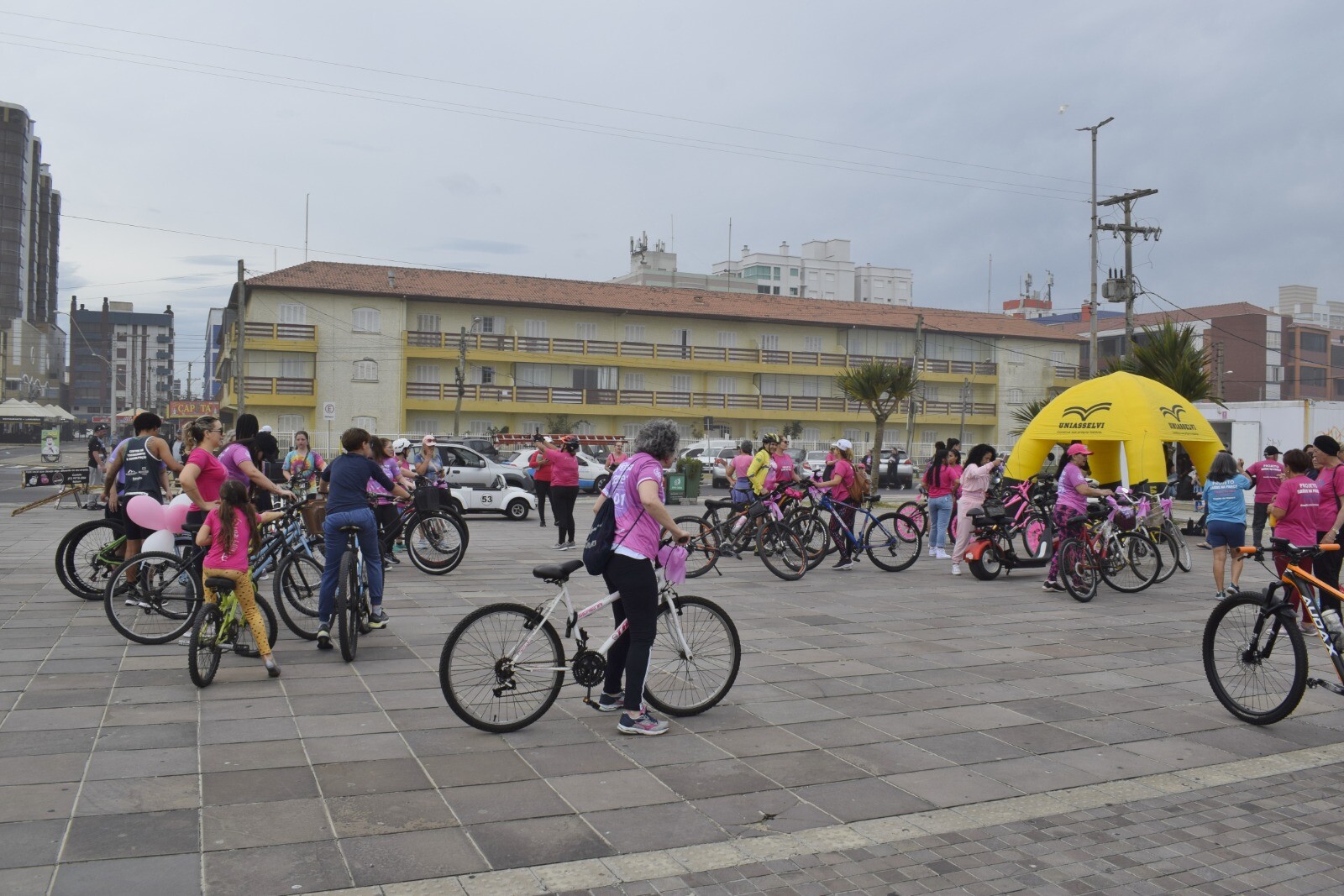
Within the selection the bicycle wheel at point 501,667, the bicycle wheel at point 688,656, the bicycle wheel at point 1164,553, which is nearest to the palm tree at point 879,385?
the bicycle wheel at point 1164,553

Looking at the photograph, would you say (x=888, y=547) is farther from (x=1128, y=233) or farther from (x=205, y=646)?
(x=1128, y=233)

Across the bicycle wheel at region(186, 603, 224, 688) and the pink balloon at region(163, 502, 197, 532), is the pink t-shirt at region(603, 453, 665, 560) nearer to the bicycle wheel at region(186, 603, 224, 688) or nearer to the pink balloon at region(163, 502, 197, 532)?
the bicycle wheel at region(186, 603, 224, 688)

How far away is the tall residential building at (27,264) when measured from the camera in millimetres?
101250

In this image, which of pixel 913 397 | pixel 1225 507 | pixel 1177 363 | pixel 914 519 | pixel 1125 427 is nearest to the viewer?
pixel 1225 507

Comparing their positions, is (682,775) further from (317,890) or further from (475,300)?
(475,300)

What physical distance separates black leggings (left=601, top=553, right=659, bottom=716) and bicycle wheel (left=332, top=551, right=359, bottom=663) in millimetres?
2535

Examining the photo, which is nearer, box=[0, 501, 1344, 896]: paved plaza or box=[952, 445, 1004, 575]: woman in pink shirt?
box=[0, 501, 1344, 896]: paved plaza

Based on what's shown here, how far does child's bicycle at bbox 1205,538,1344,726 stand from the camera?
6551mm

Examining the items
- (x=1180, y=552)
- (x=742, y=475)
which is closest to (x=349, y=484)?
(x=742, y=475)

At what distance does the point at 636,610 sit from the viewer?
610 centimetres

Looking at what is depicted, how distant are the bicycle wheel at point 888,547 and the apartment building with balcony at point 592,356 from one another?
35861mm

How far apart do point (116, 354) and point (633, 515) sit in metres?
166

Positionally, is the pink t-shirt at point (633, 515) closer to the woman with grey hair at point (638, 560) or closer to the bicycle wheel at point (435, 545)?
the woman with grey hair at point (638, 560)

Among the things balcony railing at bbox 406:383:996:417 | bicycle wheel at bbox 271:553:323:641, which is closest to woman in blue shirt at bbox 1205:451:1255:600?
bicycle wheel at bbox 271:553:323:641
